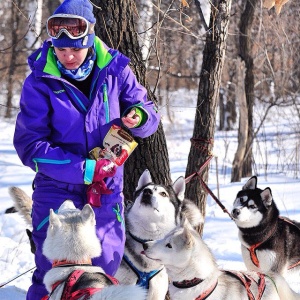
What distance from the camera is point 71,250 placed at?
9.94 ft

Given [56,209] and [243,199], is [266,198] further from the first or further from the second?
[56,209]

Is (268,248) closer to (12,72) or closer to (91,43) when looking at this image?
(91,43)

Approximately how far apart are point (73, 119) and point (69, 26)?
0.50m

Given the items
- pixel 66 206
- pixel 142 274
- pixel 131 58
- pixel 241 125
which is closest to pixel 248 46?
pixel 241 125

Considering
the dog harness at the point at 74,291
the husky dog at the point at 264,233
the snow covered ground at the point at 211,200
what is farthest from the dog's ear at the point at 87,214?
the husky dog at the point at 264,233

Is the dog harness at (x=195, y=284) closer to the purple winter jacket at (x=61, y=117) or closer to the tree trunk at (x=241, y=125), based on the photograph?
the purple winter jacket at (x=61, y=117)

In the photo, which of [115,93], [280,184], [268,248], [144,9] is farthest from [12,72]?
[115,93]

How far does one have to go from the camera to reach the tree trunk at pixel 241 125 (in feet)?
34.2

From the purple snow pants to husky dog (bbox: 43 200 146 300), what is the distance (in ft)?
0.59

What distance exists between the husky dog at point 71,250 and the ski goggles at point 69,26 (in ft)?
3.03

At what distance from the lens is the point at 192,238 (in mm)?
3445

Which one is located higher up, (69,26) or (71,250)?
(69,26)

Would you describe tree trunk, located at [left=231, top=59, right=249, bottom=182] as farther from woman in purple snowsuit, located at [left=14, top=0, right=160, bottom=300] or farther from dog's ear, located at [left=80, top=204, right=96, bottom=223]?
dog's ear, located at [left=80, top=204, right=96, bottom=223]

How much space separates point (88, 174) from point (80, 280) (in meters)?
0.57
